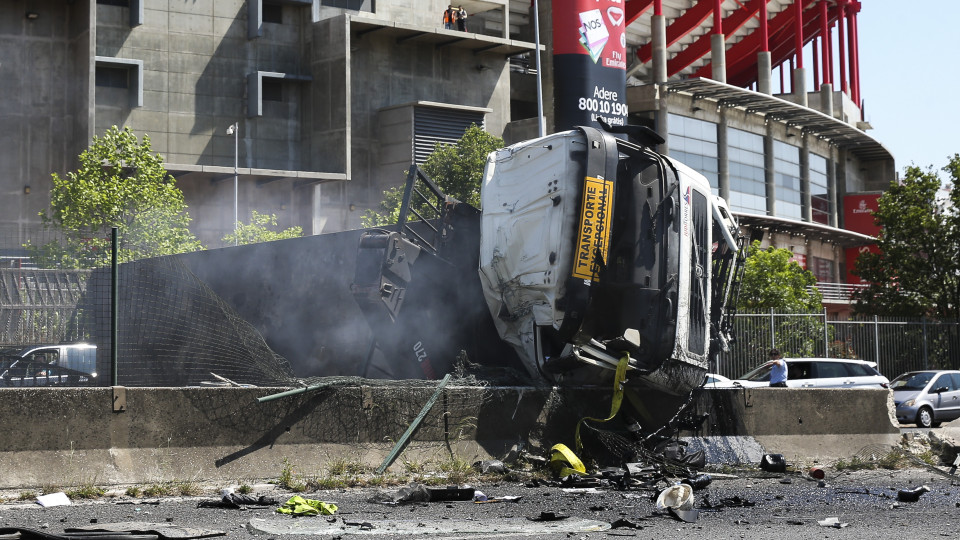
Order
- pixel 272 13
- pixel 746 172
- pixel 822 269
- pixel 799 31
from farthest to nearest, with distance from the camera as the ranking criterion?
pixel 799 31
pixel 822 269
pixel 746 172
pixel 272 13

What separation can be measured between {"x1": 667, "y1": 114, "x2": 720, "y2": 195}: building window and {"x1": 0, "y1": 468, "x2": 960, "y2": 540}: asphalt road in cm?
4228

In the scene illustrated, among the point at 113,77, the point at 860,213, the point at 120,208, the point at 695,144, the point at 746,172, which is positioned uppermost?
the point at 113,77

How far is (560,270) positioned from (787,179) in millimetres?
50849

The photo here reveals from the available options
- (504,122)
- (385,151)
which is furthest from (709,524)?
(504,122)

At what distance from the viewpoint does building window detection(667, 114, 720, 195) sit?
51250 millimetres

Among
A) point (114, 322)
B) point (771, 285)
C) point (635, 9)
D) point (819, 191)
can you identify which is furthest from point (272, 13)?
point (114, 322)

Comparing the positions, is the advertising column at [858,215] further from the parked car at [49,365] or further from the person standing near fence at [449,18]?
the parked car at [49,365]

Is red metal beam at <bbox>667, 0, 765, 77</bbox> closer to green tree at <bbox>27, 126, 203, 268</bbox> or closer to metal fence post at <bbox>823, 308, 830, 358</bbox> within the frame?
metal fence post at <bbox>823, 308, 830, 358</bbox>

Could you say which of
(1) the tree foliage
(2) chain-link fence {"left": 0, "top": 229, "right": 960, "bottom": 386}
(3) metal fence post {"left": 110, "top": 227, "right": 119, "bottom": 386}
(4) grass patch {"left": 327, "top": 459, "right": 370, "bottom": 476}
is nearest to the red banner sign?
(1) the tree foliage

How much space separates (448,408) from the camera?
10117 mm

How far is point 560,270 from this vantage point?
395 inches

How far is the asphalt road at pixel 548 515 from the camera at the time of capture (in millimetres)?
7203

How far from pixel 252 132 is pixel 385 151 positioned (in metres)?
5.96

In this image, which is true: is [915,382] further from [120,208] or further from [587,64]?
[120,208]
